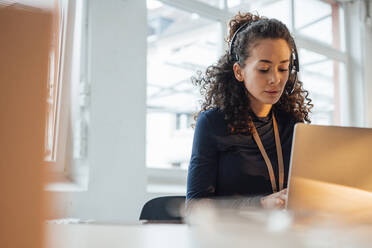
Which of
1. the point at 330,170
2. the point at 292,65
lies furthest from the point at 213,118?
the point at 330,170

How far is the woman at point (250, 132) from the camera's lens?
→ 133 cm

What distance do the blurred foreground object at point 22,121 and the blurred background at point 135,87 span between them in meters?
1.08

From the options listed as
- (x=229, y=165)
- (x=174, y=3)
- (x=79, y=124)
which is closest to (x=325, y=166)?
(x=229, y=165)

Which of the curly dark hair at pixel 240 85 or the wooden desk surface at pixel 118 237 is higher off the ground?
the curly dark hair at pixel 240 85

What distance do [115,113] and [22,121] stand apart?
2.05 m

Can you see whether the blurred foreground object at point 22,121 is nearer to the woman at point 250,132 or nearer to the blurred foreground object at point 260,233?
the blurred foreground object at point 260,233

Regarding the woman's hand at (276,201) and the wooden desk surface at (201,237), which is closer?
the wooden desk surface at (201,237)

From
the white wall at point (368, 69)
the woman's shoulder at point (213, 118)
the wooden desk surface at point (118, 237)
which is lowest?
the wooden desk surface at point (118, 237)

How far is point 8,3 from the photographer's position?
161 mm

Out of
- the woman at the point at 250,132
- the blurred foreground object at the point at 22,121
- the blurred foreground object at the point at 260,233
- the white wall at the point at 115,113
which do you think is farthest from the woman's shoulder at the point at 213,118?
the blurred foreground object at the point at 22,121

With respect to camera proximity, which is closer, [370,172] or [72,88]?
Answer: [370,172]

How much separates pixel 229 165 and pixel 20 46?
1.22 meters

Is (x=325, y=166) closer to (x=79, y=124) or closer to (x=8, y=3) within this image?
(x=8, y=3)

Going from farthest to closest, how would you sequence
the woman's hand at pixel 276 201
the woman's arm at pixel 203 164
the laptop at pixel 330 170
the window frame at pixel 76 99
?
the window frame at pixel 76 99 → the woman's arm at pixel 203 164 → the woman's hand at pixel 276 201 → the laptop at pixel 330 170
